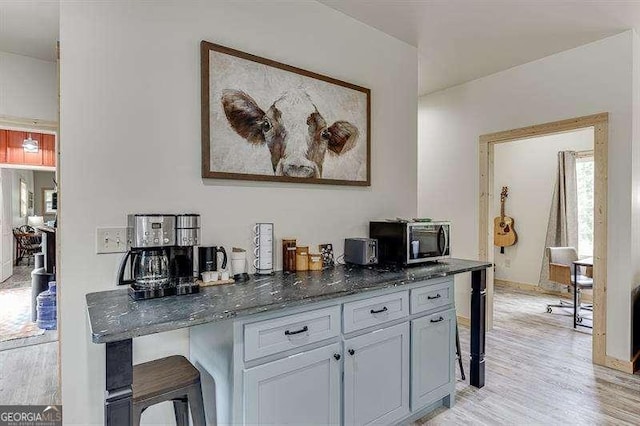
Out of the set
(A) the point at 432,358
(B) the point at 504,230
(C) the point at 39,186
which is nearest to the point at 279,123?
(A) the point at 432,358

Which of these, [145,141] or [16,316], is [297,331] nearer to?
[145,141]

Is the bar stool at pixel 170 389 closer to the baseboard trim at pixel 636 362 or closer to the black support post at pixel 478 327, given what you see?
the black support post at pixel 478 327

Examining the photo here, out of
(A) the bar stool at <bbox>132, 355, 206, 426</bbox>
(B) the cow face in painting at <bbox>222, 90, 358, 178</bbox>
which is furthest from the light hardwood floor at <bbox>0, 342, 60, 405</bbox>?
(B) the cow face in painting at <bbox>222, 90, 358, 178</bbox>

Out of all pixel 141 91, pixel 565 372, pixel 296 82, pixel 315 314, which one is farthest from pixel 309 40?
pixel 565 372

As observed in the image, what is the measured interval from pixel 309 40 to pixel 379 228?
141cm

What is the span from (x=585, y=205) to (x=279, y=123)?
5.23 meters

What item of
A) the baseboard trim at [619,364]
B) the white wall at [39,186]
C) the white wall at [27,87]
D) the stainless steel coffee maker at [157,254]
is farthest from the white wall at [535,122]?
the white wall at [39,186]

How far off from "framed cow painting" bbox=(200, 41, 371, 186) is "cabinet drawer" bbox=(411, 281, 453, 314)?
0.93 metres

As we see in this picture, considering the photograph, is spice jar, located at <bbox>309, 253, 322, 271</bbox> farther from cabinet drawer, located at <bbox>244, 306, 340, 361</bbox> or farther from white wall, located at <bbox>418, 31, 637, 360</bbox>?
white wall, located at <bbox>418, 31, 637, 360</bbox>

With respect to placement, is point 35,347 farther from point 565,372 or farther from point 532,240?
point 532,240

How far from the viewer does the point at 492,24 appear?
2846 millimetres

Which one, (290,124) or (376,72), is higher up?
(376,72)

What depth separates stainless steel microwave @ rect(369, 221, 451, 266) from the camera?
7.91 ft

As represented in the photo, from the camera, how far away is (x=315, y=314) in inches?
66.1
